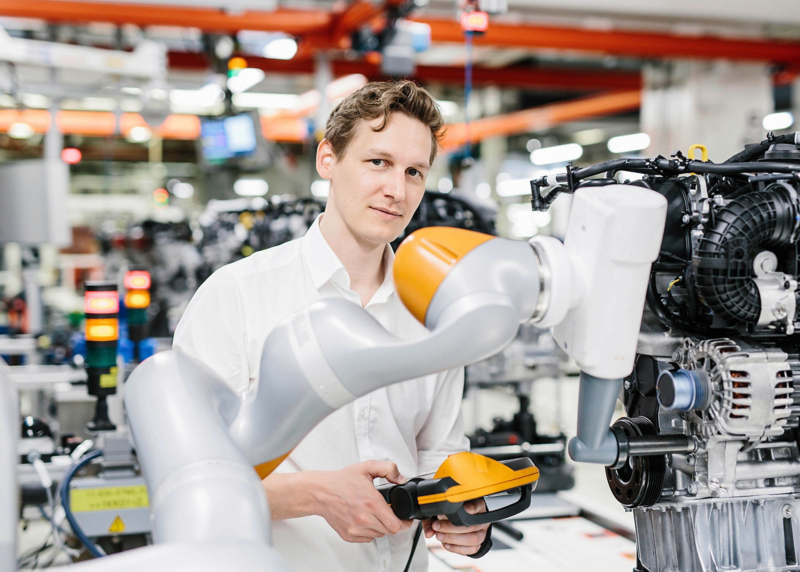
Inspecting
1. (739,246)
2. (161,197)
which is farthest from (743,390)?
(161,197)

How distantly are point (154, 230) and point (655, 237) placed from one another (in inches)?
283

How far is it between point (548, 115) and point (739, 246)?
1305 centimetres

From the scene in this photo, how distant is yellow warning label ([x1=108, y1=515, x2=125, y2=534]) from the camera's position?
9.03 feet

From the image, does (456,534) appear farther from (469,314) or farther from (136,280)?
(136,280)

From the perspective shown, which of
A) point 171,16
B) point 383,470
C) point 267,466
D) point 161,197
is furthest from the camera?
point 161,197

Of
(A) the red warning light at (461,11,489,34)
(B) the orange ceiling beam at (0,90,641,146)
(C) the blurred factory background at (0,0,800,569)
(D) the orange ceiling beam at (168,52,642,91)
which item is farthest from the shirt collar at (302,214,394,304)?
(B) the orange ceiling beam at (0,90,641,146)

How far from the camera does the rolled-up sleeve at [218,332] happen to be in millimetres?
1396

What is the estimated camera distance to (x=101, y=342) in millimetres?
3055

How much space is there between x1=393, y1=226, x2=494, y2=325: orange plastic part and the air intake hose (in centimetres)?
67

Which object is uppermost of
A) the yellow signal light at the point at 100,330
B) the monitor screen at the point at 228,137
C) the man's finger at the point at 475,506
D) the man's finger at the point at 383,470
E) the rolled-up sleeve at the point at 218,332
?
the monitor screen at the point at 228,137

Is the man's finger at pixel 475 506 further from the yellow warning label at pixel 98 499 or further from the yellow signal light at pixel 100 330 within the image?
the yellow signal light at pixel 100 330

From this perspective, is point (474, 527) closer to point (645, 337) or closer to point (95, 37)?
point (645, 337)

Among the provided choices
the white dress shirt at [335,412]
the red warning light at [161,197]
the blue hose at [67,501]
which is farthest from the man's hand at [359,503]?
the red warning light at [161,197]

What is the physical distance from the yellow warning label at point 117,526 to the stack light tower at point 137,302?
5.66ft
